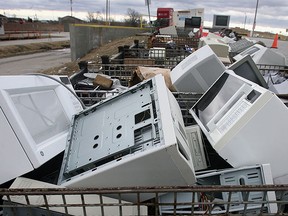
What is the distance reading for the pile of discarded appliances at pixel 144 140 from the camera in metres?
1.23

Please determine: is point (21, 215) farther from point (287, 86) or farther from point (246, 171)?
point (287, 86)

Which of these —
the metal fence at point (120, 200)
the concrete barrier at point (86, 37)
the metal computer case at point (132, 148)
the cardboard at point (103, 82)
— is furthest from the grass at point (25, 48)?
the metal fence at point (120, 200)

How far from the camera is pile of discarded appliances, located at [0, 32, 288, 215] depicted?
1233 millimetres

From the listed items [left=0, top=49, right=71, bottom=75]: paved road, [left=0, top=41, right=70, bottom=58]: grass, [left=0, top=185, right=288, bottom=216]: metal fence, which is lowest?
[left=0, top=49, right=71, bottom=75]: paved road

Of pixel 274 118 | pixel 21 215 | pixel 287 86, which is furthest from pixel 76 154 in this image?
pixel 287 86

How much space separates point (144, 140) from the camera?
1287mm

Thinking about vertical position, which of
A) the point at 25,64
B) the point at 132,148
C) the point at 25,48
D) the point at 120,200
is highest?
the point at 132,148

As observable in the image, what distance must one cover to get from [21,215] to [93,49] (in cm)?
1317

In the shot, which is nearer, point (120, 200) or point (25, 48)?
point (120, 200)

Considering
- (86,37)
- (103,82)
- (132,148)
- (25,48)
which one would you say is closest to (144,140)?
(132,148)

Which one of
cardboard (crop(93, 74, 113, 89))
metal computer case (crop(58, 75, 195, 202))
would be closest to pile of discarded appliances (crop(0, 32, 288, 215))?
metal computer case (crop(58, 75, 195, 202))

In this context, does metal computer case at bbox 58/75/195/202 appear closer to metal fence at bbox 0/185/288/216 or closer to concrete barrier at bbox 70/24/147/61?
metal fence at bbox 0/185/288/216

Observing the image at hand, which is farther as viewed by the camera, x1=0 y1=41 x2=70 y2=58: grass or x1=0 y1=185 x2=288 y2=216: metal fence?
x1=0 y1=41 x2=70 y2=58: grass

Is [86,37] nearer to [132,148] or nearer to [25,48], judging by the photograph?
[25,48]
